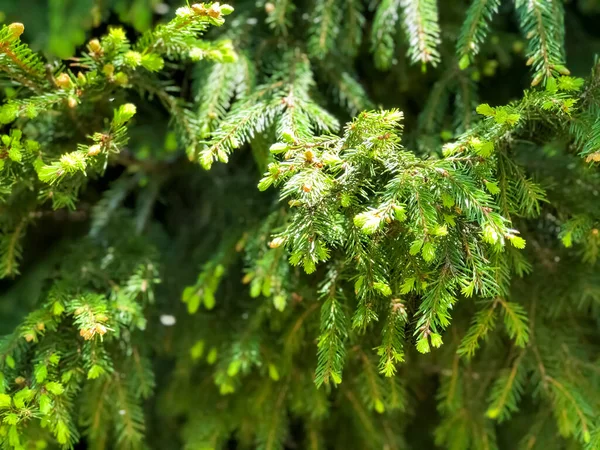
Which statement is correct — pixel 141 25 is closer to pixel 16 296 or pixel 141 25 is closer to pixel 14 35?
pixel 14 35

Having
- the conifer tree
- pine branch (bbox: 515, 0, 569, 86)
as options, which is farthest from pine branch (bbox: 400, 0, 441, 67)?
pine branch (bbox: 515, 0, 569, 86)

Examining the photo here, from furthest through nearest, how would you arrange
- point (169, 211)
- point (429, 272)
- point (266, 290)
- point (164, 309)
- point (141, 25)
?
point (169, 211) → point (164, 309) → point (141, 25) → point (266, 290) → point (429, 272)

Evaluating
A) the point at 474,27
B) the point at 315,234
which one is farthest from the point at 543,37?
the point at 315,234

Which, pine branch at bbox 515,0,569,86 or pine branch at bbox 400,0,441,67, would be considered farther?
pine branch at bbox 400,0,441,67

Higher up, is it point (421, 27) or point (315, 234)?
point (421, 27)

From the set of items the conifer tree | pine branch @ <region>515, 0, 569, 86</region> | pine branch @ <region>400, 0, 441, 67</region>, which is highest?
pine branch @ <region>515, 0, 569, 86</region>

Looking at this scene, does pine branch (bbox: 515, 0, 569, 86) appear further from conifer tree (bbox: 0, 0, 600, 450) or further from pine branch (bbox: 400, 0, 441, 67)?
pine branch (bbox: 400, 0, 441, 67)

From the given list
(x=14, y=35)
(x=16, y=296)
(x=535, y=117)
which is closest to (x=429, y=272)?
(x=535, y=117)

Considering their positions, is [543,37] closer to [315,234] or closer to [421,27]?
[421,27]

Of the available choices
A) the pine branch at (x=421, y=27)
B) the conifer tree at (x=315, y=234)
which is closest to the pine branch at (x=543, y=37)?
the conifer tree at (x=315, y=234)
